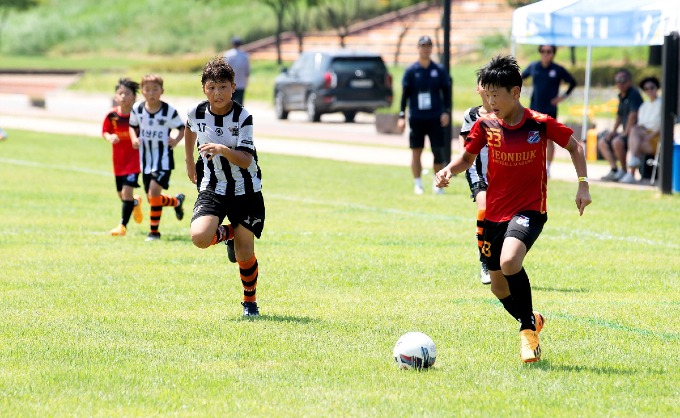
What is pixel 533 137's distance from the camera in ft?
23.8

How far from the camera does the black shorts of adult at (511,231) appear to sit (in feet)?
23.4

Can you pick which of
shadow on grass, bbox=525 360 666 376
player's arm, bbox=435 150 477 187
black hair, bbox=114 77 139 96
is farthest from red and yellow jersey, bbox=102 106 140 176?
shadow on grass, bbox=525 360 666 376

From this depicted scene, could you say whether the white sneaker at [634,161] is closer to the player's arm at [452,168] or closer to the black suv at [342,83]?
the player's arm at [452,168]

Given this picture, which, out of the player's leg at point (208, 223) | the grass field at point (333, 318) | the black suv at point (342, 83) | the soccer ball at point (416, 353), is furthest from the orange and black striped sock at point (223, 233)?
the black suv at point (342, 83)

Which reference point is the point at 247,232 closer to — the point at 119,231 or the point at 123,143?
the point at 119,231

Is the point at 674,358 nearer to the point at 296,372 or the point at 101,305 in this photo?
the point at 296,372

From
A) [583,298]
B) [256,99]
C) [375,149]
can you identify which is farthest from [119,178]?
[256,99]

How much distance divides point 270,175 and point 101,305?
12195 millimetres

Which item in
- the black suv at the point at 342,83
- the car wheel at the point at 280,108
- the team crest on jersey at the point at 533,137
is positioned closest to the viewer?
the team crest on jersey at the point at 533,137

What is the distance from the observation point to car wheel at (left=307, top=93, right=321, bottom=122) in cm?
3489

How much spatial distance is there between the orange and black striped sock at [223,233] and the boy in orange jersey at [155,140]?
4522 millimetres

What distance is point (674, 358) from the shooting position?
7.22m

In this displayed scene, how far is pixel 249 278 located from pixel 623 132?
41.8 feet

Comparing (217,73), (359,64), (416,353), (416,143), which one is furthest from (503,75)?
(359,64)
